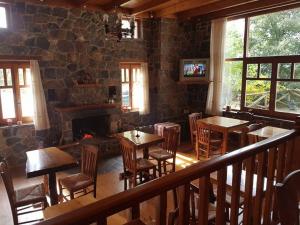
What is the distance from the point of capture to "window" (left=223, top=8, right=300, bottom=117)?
505 centimetres

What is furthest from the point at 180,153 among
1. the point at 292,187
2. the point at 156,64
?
the point at 292,187

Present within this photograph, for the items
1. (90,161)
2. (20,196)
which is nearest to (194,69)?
(90,161)

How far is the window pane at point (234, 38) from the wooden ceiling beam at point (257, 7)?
0.87ft

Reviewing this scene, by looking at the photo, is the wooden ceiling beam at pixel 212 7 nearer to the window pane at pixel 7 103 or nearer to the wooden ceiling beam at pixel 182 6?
the wooden ceiling beam at pixel 182 6

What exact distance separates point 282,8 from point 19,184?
19.4ft

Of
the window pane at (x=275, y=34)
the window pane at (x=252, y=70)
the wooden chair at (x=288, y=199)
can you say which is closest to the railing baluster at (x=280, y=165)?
the wooden chair at (x=288, y=199)

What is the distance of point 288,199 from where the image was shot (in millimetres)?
1266

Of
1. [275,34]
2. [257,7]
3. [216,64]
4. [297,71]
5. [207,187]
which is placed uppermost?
[257,7]

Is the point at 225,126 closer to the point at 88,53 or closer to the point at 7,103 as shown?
the point at 88,53

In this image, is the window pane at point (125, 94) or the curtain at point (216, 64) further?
the window pane at point (125, 94)

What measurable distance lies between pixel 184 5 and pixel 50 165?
423 cm

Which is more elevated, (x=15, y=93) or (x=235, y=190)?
(x=15, y=93)

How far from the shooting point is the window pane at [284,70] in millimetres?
5098

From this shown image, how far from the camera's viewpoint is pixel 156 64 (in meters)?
6.51
